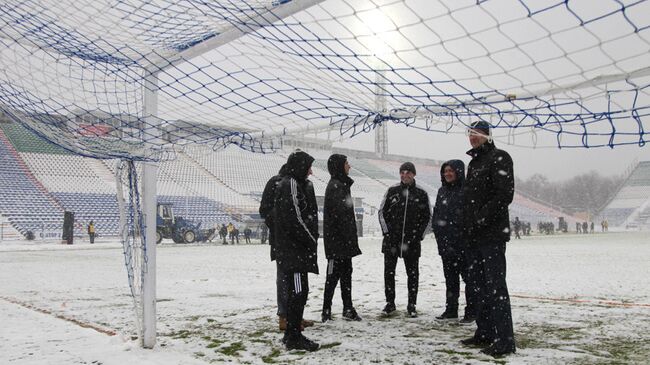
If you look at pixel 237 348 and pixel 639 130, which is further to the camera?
pixel 237 348

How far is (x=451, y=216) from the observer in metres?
5.17

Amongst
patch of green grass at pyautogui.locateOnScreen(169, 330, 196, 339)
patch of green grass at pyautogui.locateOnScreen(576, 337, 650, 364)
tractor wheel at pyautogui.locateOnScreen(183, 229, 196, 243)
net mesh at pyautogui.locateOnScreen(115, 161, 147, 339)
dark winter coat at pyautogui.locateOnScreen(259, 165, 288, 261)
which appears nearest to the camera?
patch of green grass at pyautogui.locateOnScreen(576, 337, 650, 364)

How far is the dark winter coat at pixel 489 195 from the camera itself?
3734 millimetres

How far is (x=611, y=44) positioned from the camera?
2725mm

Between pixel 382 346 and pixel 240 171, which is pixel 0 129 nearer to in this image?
pixel 240 171

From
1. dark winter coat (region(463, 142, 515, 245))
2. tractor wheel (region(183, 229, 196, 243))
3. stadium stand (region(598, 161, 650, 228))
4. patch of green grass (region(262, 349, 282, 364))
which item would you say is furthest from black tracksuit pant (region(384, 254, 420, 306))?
stadium stand (region(598, 161, 650, 228))

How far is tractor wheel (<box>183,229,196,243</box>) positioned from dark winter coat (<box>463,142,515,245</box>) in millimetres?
21919

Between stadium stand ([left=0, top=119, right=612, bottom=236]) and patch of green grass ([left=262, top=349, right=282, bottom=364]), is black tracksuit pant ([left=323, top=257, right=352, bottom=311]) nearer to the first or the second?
patch of green grass ([left=262, top=349, right=282, bottom=364])

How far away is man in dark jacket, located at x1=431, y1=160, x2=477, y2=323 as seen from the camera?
5.12 m

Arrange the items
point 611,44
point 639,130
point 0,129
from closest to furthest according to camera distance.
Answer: point 611,44
point 639,130
point 0,129

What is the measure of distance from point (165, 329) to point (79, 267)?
792 cm

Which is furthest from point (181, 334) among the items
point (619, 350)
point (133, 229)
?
point (619, 350)

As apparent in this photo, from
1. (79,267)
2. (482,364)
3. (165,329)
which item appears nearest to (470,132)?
(482,364)

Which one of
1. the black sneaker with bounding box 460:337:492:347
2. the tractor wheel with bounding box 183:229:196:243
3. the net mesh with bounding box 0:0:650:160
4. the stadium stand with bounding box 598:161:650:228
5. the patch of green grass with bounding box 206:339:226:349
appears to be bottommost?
the patch of green grass with bounding box 206:339:226:349
